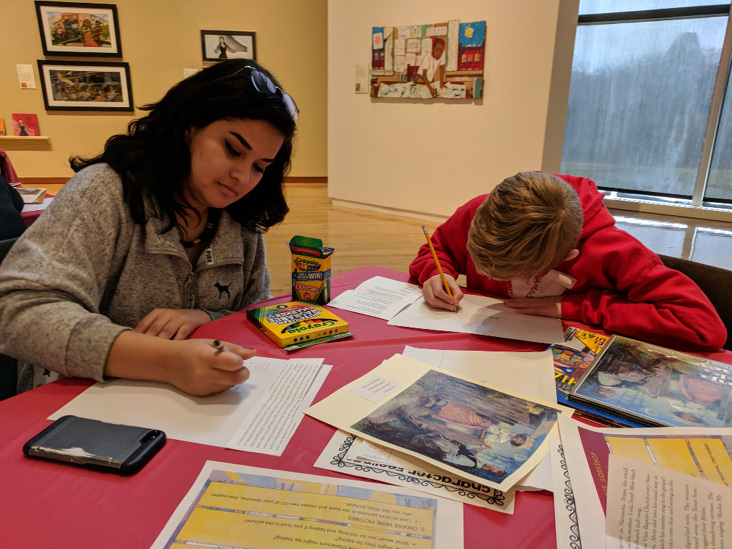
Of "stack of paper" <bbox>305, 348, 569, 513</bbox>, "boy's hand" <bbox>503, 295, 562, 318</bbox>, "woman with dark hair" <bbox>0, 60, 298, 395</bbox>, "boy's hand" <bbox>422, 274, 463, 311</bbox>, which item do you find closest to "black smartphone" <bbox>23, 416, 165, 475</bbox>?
"woman with dark hair" <bbox>0, 60, 298, 395</bbox>

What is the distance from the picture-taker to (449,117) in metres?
4.34

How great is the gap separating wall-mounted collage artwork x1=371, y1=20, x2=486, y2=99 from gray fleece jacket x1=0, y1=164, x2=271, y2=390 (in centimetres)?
344

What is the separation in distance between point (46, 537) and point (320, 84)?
19.8ft

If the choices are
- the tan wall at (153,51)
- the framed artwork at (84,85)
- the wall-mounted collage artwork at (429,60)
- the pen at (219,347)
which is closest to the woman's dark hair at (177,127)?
the pen at (219,347)

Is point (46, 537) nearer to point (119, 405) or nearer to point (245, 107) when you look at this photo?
point (119, 405)

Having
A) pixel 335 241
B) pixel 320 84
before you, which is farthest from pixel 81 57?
pixel 335 241

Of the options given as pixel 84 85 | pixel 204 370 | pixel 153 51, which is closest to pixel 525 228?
pixel 204 370

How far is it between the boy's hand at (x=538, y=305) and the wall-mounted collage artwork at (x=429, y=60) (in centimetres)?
336

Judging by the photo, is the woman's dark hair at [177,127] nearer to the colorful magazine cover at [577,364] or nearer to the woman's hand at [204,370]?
the woman's hand at [204,370]

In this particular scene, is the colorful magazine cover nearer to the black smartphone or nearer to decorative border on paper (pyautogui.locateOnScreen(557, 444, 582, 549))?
decorative border on paper (pyautogui.locateOnScreen(557, 444, 582, 549))

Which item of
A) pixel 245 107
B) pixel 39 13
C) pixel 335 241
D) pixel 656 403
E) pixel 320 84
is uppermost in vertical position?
pixel 39 13

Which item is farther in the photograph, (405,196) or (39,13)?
(39,13)

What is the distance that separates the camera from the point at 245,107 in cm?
95

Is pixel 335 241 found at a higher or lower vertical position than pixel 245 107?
lower
